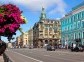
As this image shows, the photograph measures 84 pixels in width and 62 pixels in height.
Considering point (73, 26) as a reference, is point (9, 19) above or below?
below

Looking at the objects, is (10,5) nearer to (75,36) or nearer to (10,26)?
(10,26)

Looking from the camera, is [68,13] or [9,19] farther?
[68,13]

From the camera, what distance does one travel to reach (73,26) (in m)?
115

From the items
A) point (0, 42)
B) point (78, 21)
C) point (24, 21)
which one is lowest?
point (0, 42)

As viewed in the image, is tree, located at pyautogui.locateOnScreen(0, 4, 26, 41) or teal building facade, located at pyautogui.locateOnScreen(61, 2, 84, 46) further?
teal building facade, located at pyautogui.locateOnScreen(61, 2, 84, 46)

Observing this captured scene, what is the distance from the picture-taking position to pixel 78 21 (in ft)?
356

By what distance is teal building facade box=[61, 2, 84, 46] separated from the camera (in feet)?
350

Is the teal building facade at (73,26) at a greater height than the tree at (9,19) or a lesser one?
greater

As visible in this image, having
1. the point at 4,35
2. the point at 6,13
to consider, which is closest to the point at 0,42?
the point at 4,35

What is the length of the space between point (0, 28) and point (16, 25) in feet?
1.48

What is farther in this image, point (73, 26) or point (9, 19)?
point (73, 26)

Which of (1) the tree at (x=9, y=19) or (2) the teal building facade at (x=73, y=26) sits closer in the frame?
(1) the tree at (x=9, y=19)

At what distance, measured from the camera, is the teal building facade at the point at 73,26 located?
4202 inches

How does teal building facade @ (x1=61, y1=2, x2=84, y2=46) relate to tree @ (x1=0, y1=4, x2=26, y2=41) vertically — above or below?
above
